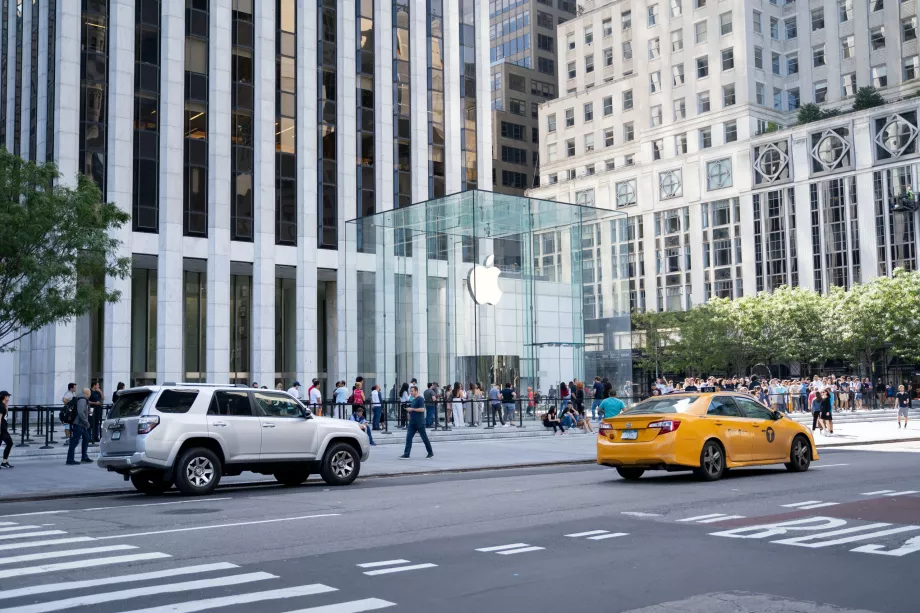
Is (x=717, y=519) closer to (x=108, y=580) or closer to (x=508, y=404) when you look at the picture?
(x=108, y=580)

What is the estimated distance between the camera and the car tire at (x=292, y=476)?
1711cm

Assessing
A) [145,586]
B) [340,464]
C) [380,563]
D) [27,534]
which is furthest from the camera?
[340,464]

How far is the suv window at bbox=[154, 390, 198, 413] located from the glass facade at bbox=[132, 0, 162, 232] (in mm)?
28802

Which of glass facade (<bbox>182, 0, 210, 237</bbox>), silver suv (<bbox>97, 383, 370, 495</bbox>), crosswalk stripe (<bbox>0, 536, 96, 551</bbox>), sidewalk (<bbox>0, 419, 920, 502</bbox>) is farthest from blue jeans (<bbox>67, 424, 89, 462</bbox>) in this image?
glass facade (<bbox>182, 0, 210, 237</bbox>)

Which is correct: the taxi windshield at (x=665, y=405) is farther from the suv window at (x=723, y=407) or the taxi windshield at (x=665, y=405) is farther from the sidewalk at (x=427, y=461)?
the sidewalk at (x=427, y=461)

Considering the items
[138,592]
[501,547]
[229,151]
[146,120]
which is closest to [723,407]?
[501,547]

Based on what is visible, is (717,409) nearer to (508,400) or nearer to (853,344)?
(508,400)

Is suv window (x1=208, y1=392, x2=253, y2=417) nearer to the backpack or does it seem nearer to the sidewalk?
the sidewalk

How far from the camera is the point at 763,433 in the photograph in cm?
1694

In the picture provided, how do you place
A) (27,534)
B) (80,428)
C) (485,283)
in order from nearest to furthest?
(27,534) < (80,428) < (485,283)

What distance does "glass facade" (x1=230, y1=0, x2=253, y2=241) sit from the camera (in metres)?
45.0

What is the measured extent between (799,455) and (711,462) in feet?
8.63

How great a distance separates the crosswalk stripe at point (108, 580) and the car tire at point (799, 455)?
12.0 metres

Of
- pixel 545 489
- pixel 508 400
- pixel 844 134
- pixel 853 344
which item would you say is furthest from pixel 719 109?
pixel 545 489
